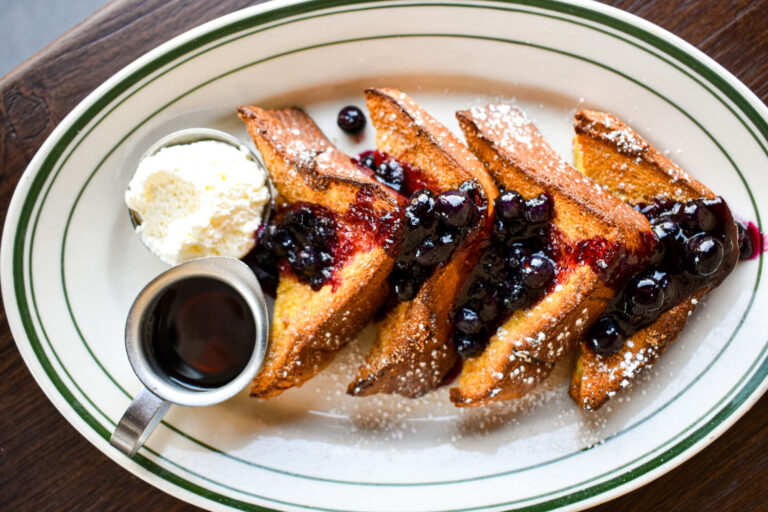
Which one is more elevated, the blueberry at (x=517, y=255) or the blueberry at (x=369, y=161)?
the blueberry at (x=369, y=161)

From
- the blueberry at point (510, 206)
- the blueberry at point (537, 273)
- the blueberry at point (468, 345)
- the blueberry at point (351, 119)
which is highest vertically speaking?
the blueberry at point (351, 119)

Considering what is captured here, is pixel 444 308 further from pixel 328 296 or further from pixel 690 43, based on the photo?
pixel 690 43

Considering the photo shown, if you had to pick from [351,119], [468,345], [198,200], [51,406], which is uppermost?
[351,119]

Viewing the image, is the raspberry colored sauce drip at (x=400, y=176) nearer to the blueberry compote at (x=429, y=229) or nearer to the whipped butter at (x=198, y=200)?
the blueberry compote at (x=429, y=229)

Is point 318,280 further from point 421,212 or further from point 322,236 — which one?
point 421,212

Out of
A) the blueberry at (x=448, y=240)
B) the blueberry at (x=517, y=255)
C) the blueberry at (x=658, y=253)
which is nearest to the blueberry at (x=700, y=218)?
the blueberry at (x=658, y=253)

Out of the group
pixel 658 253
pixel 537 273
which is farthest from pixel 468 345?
pixel 658 253

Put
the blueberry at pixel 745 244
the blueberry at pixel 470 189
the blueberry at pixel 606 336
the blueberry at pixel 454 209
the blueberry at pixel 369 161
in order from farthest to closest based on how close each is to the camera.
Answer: the blueberry at pixel 369 161 < the blueberry at pixel 745 244 < the blueberry at pixel 606 336 < the blueberry at pixel 470 189 < the blueberry at pixel 454 209
